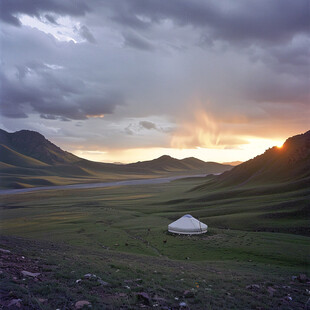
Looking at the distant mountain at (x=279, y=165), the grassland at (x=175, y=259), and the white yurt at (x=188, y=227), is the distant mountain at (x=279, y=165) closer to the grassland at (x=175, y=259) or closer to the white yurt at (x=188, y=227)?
the grassland at (x=175, y=259)

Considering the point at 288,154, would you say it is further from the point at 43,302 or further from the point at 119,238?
the point at 43,302

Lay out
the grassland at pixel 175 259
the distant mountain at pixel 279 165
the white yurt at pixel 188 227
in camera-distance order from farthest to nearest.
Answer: the distant mountain at pixel 279 165 → the white yurt at pixel 188 227 → the grassland at pixel 175 259

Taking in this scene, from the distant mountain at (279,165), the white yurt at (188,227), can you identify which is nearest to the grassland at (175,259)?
the white yurt at (188,227)

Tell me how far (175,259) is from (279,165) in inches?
4034

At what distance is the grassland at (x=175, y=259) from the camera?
1250cm

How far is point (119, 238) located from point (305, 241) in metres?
27.6

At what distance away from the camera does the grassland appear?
41.0 feet

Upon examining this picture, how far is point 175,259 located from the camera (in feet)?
107

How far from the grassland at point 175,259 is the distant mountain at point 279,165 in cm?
2575

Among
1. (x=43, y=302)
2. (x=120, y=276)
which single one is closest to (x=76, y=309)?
(x=43, y=302)

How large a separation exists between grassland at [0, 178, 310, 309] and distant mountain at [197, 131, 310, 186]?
25.7m

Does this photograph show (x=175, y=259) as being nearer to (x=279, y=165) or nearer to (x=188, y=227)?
(x=188, y=227)

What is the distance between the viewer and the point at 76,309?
402 inches

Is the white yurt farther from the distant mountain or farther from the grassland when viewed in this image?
the distant mountain
